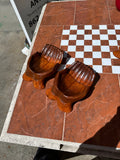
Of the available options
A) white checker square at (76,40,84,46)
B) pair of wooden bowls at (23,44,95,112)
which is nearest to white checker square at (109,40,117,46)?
white checker square at (76,40,84,46)

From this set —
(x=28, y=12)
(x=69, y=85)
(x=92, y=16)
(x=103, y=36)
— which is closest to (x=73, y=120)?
(x=69, y=85)

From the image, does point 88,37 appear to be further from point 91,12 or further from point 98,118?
point 98,118

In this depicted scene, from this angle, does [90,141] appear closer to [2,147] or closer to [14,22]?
[2,147]

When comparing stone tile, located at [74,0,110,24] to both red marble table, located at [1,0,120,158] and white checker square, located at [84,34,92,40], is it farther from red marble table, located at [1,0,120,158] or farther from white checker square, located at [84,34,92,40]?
red marble table, located at [1,0,120,158]

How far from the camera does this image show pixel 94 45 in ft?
6.06

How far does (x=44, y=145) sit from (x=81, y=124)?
0.43 m

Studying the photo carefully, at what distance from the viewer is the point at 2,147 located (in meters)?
2.16

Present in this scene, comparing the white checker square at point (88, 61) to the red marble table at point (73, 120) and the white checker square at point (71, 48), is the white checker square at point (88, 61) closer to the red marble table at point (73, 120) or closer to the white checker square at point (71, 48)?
the red marble table at point (73, 120)

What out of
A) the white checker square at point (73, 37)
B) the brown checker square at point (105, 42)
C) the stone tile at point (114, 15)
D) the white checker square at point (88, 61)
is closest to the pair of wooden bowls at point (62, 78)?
the white checker square at point (88, 61)

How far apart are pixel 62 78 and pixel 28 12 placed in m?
1.73

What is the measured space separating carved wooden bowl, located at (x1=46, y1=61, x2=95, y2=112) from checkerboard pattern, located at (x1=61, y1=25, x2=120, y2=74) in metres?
0.27

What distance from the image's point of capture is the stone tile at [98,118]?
1.25 metres

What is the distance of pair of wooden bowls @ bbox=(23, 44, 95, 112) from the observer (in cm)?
130

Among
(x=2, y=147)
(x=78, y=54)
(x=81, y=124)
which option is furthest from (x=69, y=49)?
(x=2, y=147)
